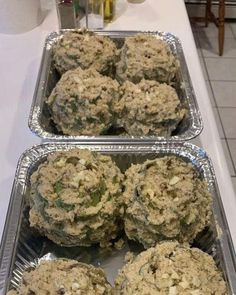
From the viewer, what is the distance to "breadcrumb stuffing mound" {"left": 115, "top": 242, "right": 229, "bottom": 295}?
65 cm

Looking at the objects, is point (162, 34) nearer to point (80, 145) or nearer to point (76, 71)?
point (76, 71)

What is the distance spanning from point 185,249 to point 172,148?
274mm

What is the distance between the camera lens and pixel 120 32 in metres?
1.29

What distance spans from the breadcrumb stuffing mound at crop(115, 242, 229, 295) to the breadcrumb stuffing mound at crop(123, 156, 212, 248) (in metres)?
0.05

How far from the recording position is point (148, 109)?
0.96 meters

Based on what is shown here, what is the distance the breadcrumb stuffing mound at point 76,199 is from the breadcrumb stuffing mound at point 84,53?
34 centimetres

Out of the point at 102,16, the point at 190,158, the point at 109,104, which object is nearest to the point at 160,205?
the point at 190,158

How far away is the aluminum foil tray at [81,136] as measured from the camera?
94 cm

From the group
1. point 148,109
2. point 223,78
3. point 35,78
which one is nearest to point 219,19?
point 223,78

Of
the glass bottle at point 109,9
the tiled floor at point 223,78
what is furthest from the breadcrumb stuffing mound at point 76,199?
the tiled floor at point 223,78

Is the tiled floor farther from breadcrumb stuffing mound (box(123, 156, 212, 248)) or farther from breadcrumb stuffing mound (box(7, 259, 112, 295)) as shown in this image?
breadcrumb stuffing mound (box(7, 259, 112, 295))

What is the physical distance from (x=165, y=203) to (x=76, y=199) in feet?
0.51

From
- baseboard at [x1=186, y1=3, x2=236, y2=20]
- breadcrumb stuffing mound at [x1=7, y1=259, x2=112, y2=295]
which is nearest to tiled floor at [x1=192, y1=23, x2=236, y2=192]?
baseboard at [x1=186, y1=3, x2=236, y2=20]

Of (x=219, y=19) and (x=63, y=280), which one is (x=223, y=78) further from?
(x=63, y=280)
